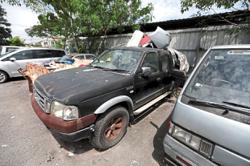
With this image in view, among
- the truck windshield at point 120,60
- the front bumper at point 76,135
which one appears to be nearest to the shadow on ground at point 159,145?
the front bumper at point 76,135

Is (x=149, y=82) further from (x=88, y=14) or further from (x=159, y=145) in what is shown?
(x=88, y=14)

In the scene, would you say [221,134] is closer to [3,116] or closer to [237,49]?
[237,49]

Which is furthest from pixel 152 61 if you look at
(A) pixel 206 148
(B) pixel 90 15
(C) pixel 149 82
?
(B) pixel 90 15

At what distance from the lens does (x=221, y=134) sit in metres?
1.60

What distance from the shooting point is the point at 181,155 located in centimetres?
194

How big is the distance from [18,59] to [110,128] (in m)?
7.71

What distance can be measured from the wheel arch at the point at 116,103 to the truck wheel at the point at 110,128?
0.40 feet

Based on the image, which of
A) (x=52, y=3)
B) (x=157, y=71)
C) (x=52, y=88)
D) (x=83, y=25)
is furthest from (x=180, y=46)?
(x=52, y=3)

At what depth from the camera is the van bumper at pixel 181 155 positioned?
5.77 ft

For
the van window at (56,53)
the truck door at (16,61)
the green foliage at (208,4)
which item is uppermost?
the green foliage at (208,4)

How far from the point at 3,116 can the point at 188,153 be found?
4682 mm

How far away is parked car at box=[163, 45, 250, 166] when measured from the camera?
1.54 meters

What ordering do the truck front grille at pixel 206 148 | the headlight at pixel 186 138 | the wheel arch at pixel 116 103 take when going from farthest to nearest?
the wheel arch at pixel 116 103
the headlight at pixel 186 138
the truck front grille at pixel 206 148

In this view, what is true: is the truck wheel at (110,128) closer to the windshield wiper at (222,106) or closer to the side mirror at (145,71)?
the side mirror at (145,71)
